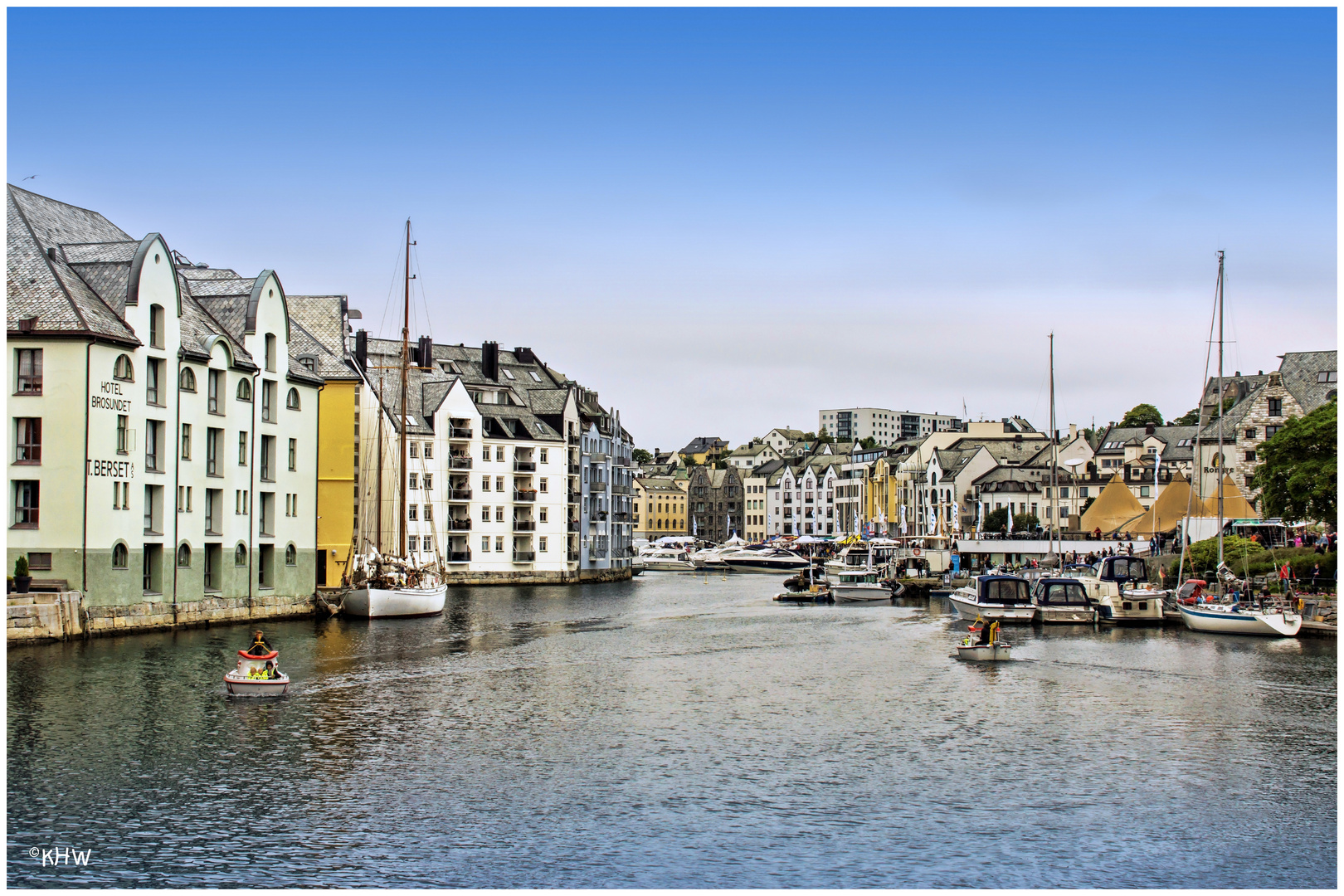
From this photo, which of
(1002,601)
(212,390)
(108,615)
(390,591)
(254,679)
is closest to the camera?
(254,679)

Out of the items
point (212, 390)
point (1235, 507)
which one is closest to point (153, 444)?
point (212, 390)

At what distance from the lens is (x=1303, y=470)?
282 feet

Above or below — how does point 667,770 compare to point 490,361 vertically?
below

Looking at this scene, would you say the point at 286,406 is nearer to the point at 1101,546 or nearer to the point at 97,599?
the point at 97,599

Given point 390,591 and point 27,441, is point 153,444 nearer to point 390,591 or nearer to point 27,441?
point 27,441

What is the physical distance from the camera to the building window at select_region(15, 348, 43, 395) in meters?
63.0

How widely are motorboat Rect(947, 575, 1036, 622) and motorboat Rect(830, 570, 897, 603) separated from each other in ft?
90.6

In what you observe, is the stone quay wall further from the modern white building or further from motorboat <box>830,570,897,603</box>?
motorboat <box>830,570,897,603</box>

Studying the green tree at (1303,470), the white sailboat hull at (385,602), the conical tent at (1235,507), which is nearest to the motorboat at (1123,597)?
the green tree at (1303,470)

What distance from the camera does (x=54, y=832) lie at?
94.0ft

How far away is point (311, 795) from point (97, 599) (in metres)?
35.9

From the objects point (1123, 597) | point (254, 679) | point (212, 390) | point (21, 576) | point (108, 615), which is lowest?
point (1123, 597)

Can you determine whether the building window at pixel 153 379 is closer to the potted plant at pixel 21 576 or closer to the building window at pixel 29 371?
the building window at pixel 29 371

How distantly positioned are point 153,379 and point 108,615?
12.6 meters
